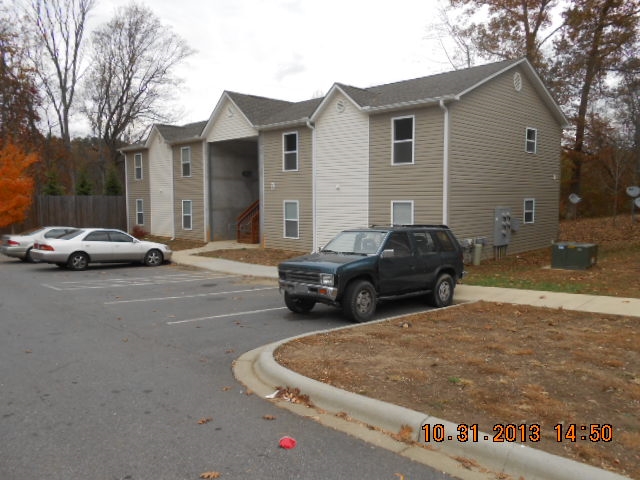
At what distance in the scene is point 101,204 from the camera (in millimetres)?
33031

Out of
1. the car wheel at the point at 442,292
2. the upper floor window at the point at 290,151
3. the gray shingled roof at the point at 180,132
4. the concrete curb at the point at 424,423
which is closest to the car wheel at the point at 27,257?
the gray shingled roof at the point at 180,132

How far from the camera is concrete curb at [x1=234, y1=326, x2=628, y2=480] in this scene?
3.67 m

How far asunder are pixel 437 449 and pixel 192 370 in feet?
11.0

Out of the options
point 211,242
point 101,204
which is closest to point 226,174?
point 211,242

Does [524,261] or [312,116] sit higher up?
[312,116]

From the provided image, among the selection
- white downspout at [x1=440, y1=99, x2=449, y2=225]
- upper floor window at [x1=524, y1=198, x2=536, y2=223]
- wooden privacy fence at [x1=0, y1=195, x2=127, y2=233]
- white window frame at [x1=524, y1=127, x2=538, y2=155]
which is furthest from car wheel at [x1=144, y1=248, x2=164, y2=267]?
white window frame at [x1=524, y1=127, x2=538, y2=155]

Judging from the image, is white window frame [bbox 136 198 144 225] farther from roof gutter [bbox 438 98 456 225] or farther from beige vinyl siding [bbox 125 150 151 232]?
roof gutter [bbox 438 98 456 225]

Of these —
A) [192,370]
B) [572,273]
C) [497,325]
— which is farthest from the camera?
[572,273]

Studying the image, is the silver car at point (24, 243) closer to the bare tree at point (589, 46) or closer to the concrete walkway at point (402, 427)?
the concrete walkway at point (402, 427)

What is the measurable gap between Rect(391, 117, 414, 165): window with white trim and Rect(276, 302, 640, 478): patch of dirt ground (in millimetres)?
9986

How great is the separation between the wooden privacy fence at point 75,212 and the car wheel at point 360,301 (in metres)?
25.7

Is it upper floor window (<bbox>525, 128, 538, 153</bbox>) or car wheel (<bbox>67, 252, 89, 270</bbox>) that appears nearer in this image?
car wheel (<bbox>67, 252, 89, 270</bbox>)

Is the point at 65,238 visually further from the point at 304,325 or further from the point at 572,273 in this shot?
the point at 572,273

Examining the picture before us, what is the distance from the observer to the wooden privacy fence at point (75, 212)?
98.0 feet
